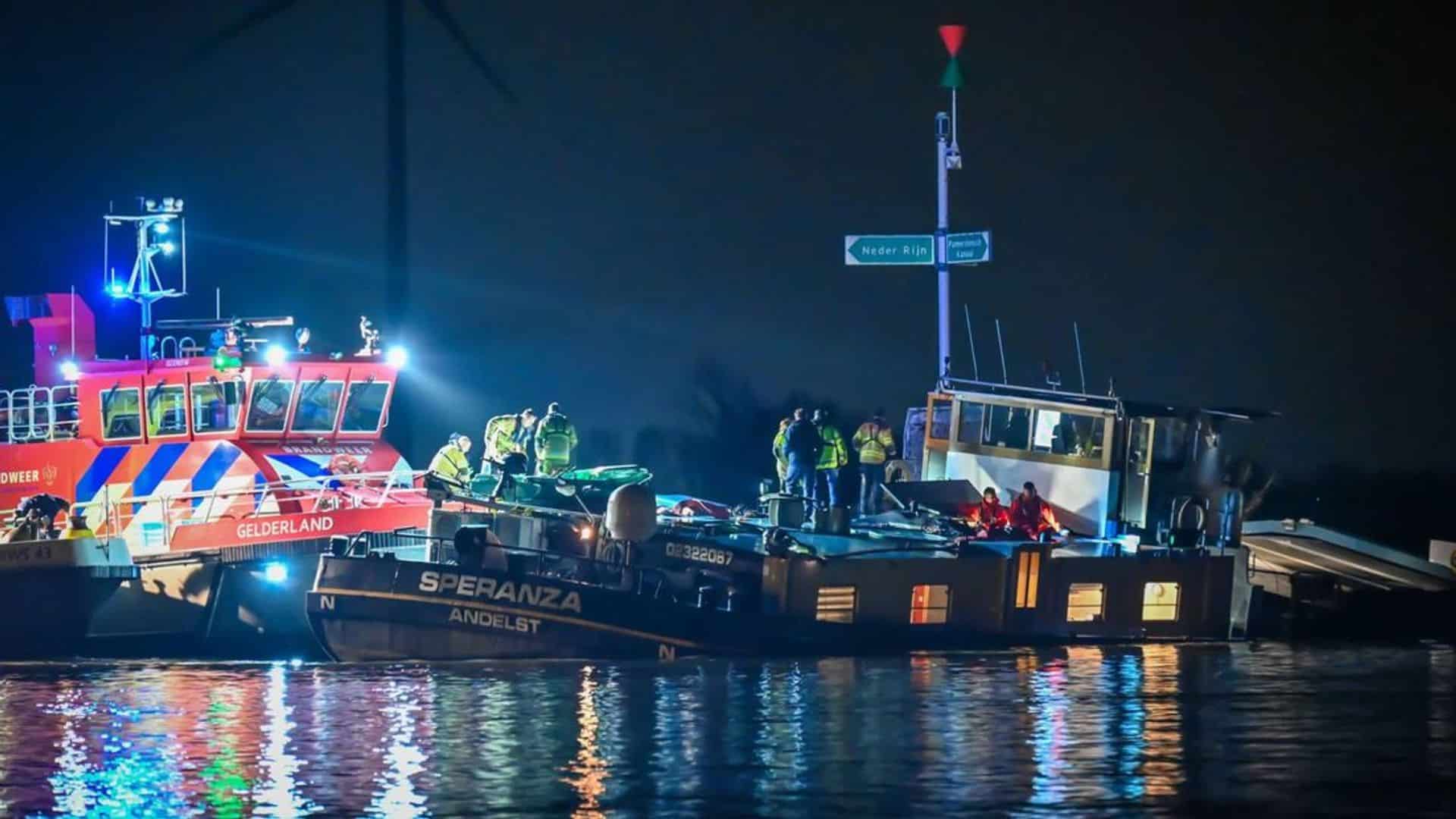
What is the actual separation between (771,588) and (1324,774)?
29.1 feet

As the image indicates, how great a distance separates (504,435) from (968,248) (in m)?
6.80

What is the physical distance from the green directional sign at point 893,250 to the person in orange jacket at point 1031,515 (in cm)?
355

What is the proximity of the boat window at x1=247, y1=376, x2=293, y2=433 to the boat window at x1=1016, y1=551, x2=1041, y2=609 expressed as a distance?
32.3 ft

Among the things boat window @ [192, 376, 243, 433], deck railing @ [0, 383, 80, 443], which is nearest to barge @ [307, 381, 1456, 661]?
boat window @ [192, 376, 243, 433]

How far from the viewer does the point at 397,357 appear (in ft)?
105

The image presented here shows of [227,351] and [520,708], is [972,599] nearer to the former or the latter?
[520,708]

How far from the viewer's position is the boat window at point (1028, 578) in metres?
28.9

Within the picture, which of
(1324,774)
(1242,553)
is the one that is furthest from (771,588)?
(1324,774)

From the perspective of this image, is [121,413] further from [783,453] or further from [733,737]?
[733,737]

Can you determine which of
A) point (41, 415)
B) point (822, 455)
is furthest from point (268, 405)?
point (822, 455)

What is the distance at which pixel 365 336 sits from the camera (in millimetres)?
32312

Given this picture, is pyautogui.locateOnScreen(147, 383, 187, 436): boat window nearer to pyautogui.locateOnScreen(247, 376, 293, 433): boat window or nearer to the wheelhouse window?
pyautogui.locateOnScreen(247, 376, 293, 433): boat window

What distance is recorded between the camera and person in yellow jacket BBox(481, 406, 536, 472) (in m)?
32.3

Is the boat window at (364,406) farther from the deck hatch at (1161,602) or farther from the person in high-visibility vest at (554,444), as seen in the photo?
the deck hatch at (1161,602)
